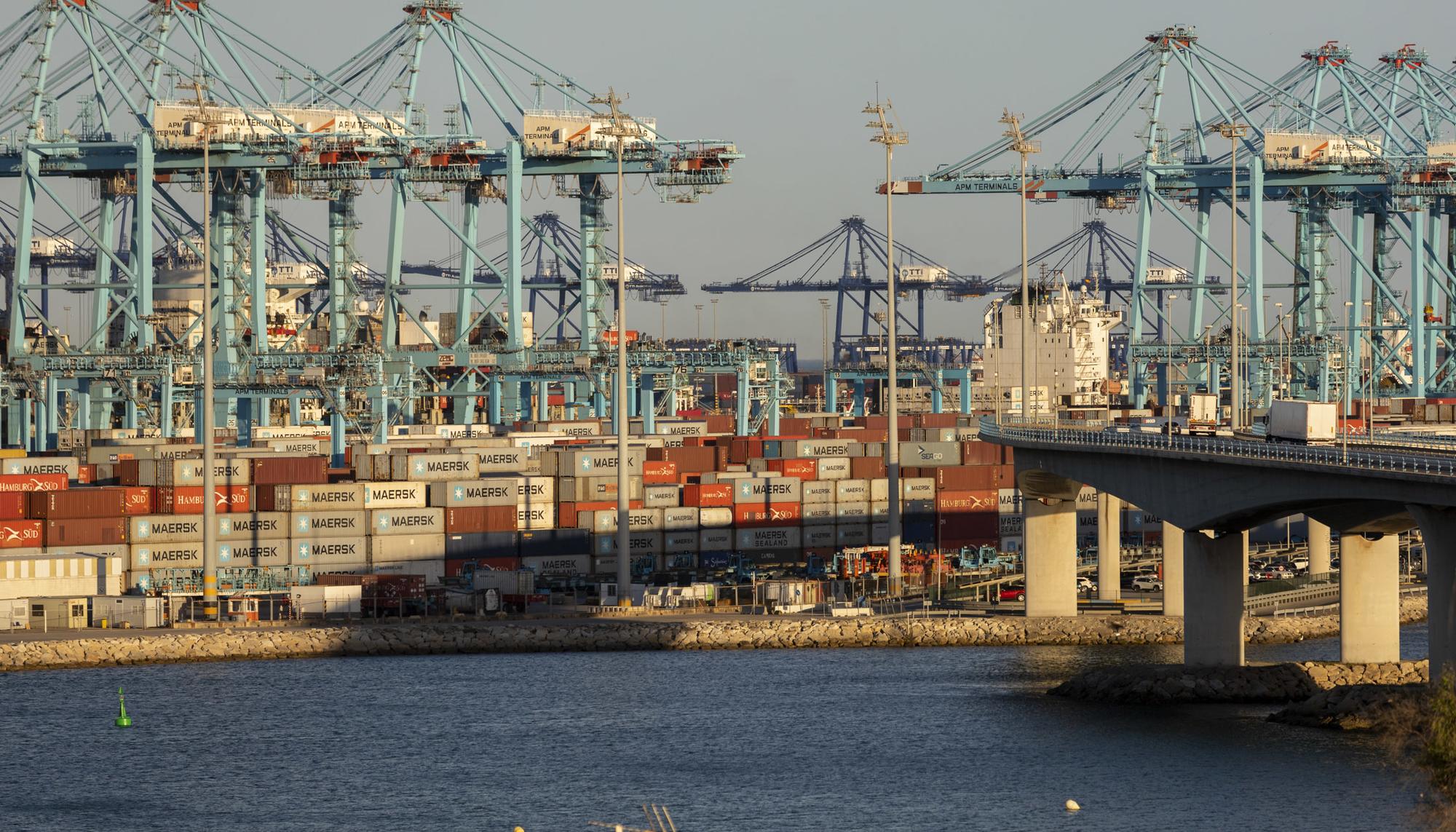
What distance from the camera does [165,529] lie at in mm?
63219

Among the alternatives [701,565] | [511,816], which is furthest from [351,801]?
[701,565]

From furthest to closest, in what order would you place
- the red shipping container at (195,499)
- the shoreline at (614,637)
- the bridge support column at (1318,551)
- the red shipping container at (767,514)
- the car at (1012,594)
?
the red shipping container at (767,514)
the bridge support column at (1318,551)
the car at (1012,594)
the red shipping container at (195,499)
the shoreline at (614,637)

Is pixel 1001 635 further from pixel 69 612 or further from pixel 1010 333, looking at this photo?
pixel 1010 333

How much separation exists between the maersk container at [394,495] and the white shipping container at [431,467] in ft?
5.86

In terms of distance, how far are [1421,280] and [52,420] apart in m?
72.1

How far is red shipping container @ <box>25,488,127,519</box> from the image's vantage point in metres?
61.6

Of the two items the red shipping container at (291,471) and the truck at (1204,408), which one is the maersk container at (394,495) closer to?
the red shipping container at (291,471)

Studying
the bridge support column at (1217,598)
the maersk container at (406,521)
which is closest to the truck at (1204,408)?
the bridge support column at (1217,598)

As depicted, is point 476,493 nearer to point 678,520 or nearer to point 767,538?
point 678,520

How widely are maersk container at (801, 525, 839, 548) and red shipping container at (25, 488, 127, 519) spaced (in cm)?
2278

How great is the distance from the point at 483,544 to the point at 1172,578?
68.6ft

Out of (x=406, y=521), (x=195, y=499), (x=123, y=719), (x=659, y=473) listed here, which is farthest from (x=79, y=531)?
(x=659, y=473)

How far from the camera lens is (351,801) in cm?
3944

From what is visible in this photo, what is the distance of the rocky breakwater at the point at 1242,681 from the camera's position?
48812 millimetres
